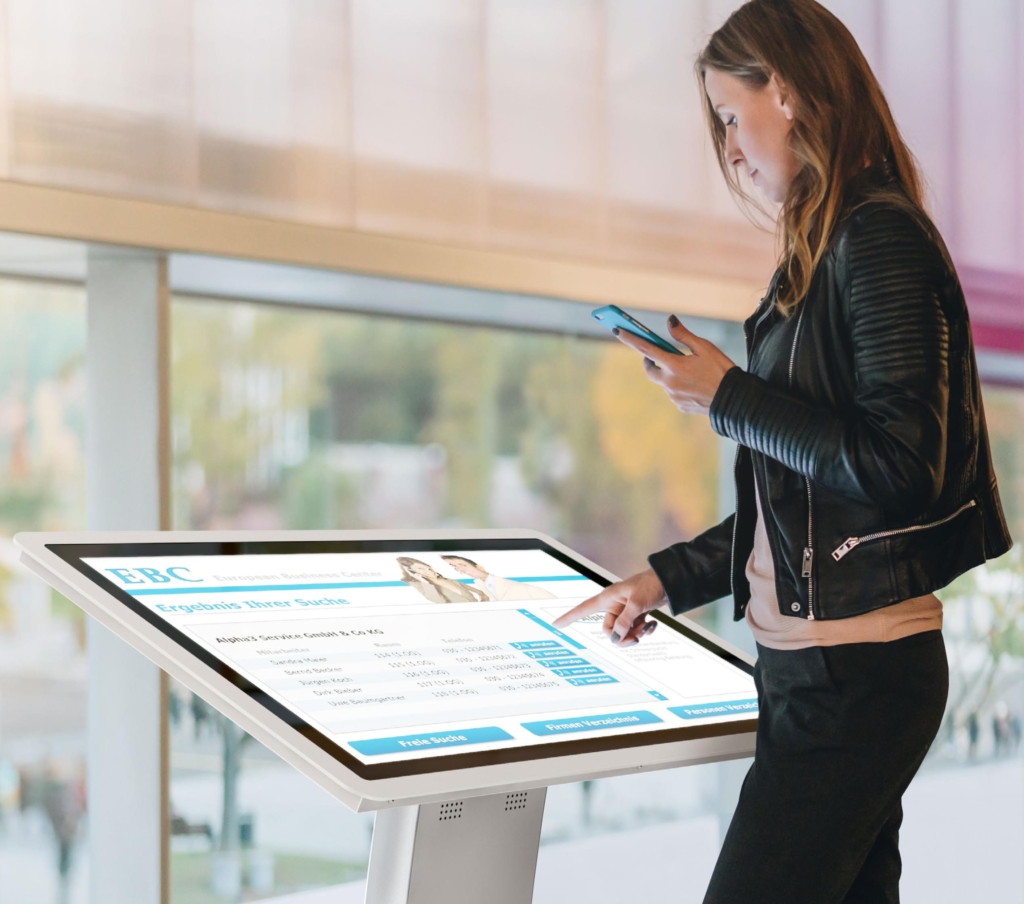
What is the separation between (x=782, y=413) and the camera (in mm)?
1057

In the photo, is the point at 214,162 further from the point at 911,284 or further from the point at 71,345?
the point at 911,284

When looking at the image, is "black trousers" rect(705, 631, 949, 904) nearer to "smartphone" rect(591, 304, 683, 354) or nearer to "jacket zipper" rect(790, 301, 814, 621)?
"jacket zipper" rect(790, 301, 814, 621)

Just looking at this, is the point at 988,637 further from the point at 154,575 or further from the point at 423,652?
the point at 154,575

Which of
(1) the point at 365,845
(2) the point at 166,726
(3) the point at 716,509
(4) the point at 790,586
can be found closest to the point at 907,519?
(4) the point at 790,586

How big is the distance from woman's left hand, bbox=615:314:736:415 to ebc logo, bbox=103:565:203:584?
19.5 inches

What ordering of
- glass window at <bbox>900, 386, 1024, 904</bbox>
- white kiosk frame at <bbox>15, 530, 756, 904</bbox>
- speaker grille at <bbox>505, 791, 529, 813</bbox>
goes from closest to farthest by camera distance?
white kiosk frame at <bbox>15, 530, 756, 904</bbox>, speaker grille at <bbox>505, 791, 529, 813</bbox>, glass window at <bbox>900, 386, 1024, 904</bbox>

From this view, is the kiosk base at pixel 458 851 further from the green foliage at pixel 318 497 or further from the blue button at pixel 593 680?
the green foliage at pixel 318 497

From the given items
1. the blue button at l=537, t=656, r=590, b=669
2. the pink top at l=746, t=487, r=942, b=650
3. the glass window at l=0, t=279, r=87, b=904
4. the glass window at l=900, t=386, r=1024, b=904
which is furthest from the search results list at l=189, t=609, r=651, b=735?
the glass window at l=900, t=386, r=1024, b=904

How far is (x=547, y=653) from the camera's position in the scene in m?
1.32

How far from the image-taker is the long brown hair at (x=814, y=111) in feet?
3.68

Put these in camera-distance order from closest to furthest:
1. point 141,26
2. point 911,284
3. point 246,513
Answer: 1. point 911,284
2. point 141,26
3. point 246,513

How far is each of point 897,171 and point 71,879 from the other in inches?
68.8

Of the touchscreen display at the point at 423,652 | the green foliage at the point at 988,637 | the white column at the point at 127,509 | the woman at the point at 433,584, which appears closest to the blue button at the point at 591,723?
the touchscreen display at the point at 423,652

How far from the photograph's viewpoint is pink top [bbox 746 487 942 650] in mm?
1063
